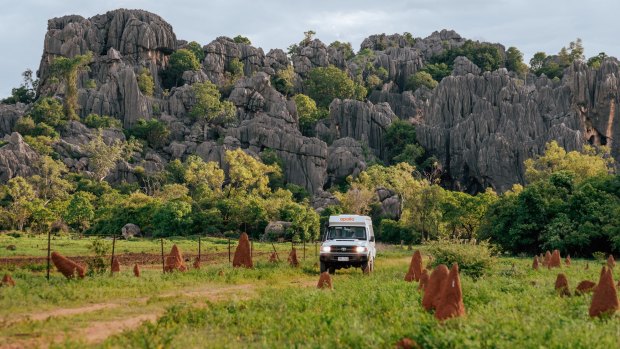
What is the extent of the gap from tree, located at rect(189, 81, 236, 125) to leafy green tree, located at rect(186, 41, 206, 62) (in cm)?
2101

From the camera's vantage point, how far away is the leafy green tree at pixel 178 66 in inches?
4373

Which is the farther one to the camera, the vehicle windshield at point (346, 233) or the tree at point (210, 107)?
the tree at point (210, 107)

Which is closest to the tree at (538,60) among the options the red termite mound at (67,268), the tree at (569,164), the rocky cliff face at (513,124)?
the rocky cliff face at (513,124)

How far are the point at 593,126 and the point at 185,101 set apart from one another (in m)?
73.2

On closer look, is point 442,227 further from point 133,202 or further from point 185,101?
point 185,101

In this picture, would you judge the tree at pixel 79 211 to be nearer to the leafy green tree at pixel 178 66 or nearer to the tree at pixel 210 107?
the tree at pixel 210 107

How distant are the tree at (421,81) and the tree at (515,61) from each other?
24.2 metres

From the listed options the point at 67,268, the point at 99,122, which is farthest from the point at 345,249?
the point at 99,122

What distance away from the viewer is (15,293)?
1417 centimetres

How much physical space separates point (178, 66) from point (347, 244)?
318ft

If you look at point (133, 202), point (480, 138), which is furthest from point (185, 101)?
point (480, 138)

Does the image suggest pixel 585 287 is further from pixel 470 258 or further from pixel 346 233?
pixel 346 233

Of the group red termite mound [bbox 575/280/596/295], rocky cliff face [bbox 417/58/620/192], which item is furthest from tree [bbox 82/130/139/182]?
red termite mound [bbox 575/280/596/295]

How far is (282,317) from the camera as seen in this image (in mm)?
11773
